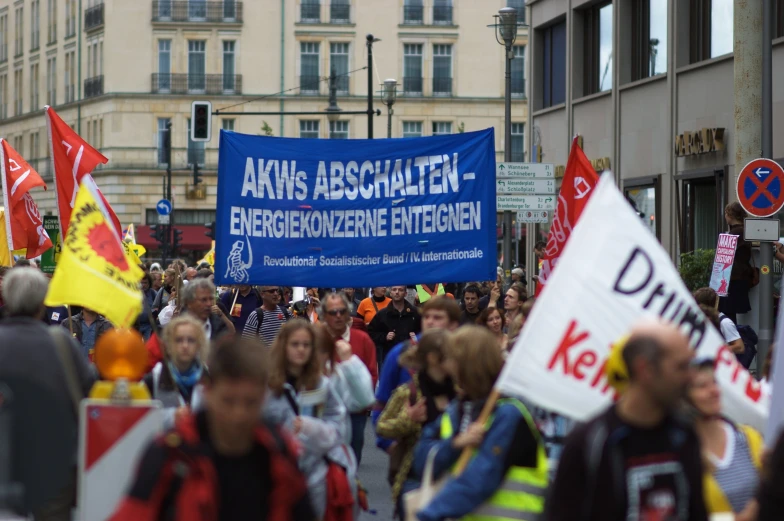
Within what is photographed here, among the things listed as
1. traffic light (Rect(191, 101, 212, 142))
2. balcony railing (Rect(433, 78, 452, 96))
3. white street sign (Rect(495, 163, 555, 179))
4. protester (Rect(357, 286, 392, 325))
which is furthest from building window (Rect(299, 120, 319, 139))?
protester (Rect(357, 286, 392, 325))

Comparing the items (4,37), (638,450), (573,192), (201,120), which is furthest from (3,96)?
(638,450)

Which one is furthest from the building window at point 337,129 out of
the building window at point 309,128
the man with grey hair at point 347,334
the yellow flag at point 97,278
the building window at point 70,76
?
the yellow flag at point 97,278

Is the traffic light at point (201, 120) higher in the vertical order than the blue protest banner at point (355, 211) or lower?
higher

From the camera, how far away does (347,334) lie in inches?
404

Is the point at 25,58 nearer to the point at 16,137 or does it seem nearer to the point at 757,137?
the point at 16,137

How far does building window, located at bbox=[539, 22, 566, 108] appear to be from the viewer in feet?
102

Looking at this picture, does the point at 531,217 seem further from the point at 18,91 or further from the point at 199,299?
the point at 18,91

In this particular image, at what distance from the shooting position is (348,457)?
23.7ft

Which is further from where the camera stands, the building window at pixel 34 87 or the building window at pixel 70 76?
the building window at pixel 34 87

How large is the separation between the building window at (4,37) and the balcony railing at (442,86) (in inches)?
1111

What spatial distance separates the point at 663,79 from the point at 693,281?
29.0 feet

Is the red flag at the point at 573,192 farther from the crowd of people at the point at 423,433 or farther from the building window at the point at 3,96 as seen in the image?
the building window at the point at 3,96

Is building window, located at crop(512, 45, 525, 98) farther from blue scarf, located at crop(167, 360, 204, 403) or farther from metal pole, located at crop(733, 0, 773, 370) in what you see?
blue scarf, located at crop(167, 360, 204, 403)

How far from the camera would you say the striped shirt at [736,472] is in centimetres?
520
